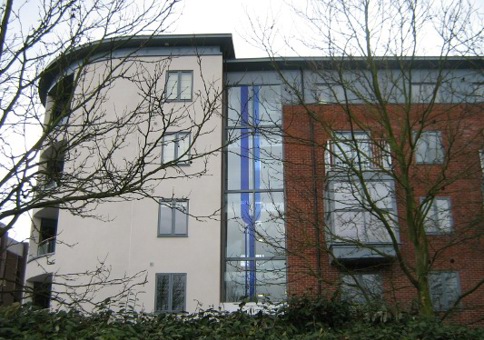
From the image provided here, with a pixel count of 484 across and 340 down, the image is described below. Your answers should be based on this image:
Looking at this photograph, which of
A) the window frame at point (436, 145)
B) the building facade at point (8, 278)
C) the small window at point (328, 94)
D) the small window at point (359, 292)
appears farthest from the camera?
the window frame at point (436, 145)

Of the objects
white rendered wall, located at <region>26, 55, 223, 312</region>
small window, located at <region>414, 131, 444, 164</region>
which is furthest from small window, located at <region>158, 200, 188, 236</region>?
small window, located at <region>414, 131, 444, 164</region>

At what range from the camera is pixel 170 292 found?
20938 mm

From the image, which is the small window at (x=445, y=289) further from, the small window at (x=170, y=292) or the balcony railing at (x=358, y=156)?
the small window at (x=170, y=292)

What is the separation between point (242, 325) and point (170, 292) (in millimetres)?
13820

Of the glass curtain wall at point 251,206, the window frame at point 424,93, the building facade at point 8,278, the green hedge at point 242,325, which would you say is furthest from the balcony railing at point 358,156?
the glass curtain wall at point 251,206

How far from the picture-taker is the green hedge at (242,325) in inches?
258

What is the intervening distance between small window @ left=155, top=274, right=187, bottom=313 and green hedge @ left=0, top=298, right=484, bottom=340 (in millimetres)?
12694

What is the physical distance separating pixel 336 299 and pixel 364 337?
1643 mm

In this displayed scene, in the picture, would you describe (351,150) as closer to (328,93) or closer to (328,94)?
(328,94)

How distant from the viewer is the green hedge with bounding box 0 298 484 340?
6.55 m

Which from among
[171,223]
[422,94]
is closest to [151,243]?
[171,223]

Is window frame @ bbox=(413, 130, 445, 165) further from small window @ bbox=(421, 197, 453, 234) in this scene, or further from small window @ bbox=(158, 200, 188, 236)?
small window @ bbox=(158, 200, 188, 236)

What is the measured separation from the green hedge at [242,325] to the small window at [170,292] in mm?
12694

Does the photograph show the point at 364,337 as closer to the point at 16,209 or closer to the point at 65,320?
the point at 65,320
